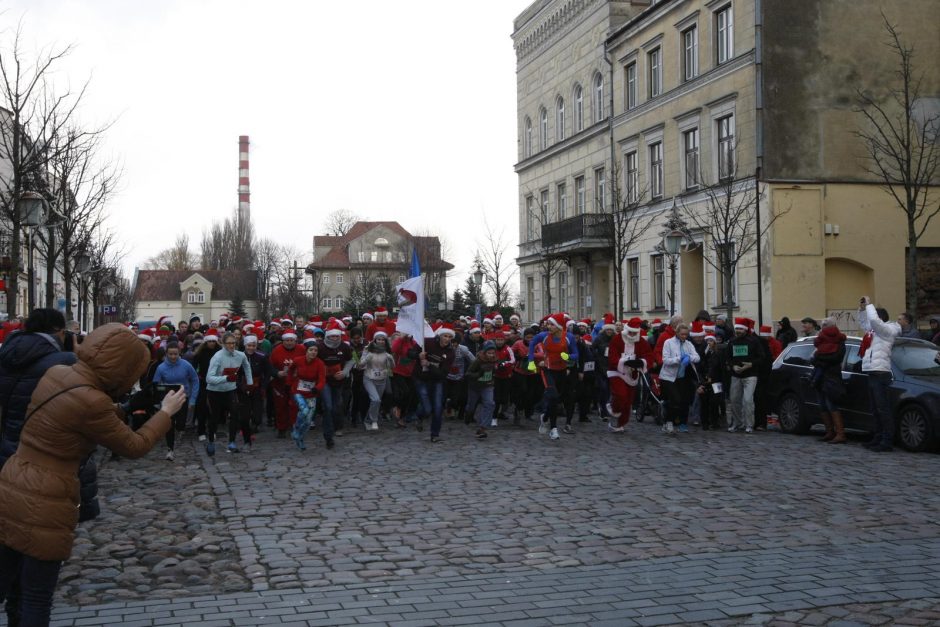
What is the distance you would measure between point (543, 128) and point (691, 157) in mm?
16122

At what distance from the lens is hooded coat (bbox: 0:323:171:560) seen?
4539 millimetres

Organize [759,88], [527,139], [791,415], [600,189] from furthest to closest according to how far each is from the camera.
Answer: [527,139]
[600,189]
[759,88]
[791,415]

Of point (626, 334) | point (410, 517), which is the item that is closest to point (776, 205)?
point (626, 334)

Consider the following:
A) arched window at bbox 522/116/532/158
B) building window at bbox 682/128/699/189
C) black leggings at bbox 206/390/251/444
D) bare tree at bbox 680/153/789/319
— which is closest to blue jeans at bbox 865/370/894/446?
black leggings at bbox 206/390/251/444

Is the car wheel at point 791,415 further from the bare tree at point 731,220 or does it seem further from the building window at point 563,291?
the building window at point 563,291

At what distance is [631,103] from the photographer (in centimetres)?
4147

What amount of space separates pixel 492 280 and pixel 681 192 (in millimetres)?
21910

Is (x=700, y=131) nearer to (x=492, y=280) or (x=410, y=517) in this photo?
(x=492, y=280)

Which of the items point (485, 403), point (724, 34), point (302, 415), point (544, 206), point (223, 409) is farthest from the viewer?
point (544, 206)

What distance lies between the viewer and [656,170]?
39.1 metres

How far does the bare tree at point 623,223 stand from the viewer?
3806cm

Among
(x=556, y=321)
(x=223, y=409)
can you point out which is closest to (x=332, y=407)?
(x=223, y=409)

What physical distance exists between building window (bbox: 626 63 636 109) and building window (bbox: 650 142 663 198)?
272 cm

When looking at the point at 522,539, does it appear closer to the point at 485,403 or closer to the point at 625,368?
the point at 485,403
